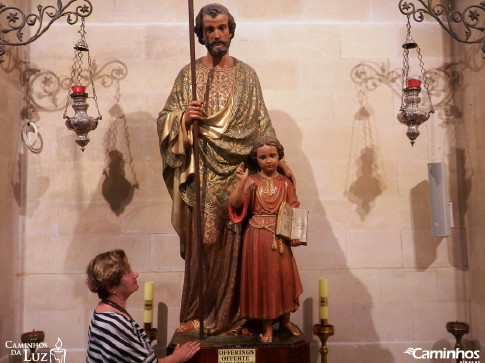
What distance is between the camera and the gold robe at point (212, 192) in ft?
11.6

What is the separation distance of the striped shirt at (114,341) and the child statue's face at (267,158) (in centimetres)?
123

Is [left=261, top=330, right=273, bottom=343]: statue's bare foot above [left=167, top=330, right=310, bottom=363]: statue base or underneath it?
above

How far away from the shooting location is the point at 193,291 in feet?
11.6

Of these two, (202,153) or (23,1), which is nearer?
(202,153)

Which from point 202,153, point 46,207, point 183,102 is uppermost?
point 183,102

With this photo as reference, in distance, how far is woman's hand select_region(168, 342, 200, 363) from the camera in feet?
9.90

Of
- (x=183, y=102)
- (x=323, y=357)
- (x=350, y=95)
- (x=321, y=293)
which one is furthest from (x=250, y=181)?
(x=350, y=95)

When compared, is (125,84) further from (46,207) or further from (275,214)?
(275,214)

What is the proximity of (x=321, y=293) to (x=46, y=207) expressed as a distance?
2300mm

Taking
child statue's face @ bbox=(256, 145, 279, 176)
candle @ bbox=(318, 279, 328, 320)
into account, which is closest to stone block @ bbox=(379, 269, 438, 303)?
candle @ bbox=(318, 279, 328, 320)

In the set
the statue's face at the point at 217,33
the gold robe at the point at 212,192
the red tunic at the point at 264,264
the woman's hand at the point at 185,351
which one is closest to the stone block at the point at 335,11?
the statue's face at the point at 217,33

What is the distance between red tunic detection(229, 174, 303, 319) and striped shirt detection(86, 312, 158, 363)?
0.82m

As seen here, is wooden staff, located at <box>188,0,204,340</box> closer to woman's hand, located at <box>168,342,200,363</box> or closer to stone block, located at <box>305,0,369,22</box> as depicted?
woman's hand, located at <box>168,342,200,363</box>

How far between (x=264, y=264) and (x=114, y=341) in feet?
3.29
